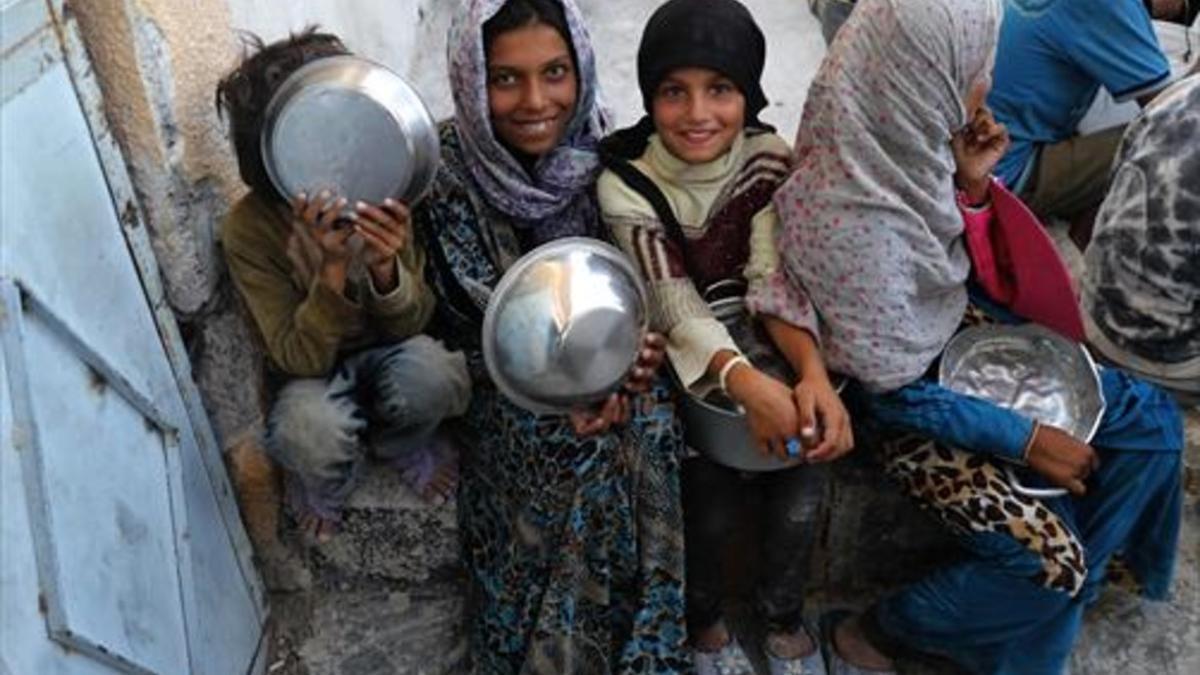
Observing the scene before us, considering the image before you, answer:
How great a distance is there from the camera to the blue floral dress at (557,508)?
79.9 inches

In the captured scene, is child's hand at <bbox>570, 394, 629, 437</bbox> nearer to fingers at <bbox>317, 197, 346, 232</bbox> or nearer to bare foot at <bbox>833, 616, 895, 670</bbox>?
fingers at <bbox>317, 197, 346, 232</bbox>

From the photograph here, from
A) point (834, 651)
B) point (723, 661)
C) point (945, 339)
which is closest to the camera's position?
point (945, 339)

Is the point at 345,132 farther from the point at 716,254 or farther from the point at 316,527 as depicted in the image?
the point at 316,527

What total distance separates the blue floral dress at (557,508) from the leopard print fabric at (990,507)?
17.4 inches

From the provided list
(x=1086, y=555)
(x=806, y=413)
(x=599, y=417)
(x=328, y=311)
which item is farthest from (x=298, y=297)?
(x=1086, y=555)

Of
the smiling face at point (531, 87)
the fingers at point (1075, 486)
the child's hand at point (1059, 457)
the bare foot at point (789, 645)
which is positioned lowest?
the bare foot at point (789, 645)

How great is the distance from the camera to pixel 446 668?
2.33 metres

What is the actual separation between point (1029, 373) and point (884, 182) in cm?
50

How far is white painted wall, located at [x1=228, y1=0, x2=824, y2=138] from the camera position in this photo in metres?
3.30

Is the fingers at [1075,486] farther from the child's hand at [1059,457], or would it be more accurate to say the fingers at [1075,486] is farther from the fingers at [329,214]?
the fingers at [329,214]

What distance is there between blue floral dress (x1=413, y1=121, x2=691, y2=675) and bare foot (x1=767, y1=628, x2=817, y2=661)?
22 centimetres

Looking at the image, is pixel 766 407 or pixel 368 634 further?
pixel 368 634

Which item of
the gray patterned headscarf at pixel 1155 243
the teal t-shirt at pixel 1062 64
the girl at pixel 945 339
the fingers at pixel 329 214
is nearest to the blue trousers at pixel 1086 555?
the girl at pixel 945 339

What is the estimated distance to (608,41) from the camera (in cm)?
407
